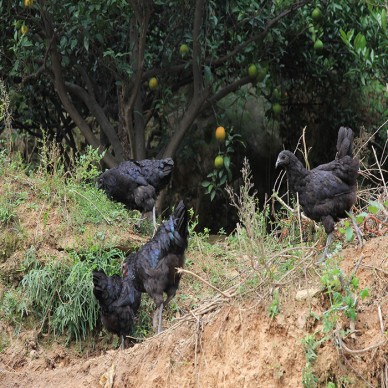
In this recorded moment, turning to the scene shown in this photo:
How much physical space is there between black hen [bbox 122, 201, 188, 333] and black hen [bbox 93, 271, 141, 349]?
0.18m

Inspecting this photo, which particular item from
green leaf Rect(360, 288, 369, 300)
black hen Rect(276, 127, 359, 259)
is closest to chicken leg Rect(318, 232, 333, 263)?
black hen Rect(276, 127, 359, 259)

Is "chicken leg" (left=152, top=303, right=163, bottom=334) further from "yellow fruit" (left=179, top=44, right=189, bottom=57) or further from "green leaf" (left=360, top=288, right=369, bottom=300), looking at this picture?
"yellow fruit" (left=179, top=44, right=189, bottom=57)

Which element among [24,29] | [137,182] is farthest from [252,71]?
[24,29]

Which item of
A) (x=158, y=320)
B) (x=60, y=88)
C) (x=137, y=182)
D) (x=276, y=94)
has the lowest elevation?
(x=158, y=320)

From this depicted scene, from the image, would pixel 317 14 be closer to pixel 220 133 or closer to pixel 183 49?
pixel 183 49

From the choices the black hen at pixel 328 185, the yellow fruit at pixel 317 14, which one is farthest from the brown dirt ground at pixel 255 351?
the yellow fruit at pixel 317 14

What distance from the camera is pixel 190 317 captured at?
6.60 metres

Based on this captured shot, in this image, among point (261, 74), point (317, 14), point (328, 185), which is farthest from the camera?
point (261, 74)

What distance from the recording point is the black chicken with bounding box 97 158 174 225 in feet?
32.2

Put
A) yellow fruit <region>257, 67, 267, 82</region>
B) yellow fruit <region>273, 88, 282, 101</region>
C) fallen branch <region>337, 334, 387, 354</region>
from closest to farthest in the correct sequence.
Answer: fallen branch <region>337, 334, 387, 354</region>
yellow fruit <region>257, 67, 267, 82</region>
yellow fruit <region>273, 88, 282, 101</region>

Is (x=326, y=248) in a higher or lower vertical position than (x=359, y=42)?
lower

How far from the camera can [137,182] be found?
983 cm

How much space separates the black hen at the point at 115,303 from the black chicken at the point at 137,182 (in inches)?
75.4

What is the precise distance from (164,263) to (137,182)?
2225 mm
